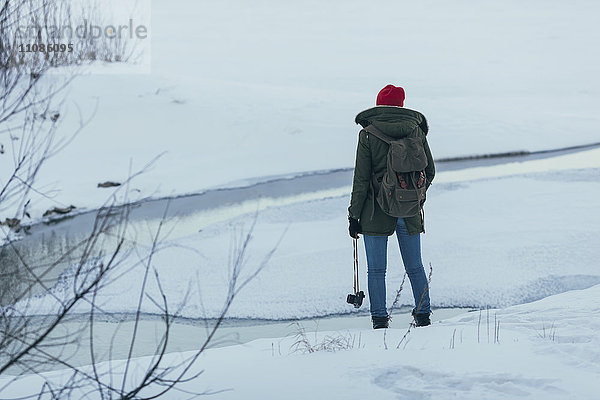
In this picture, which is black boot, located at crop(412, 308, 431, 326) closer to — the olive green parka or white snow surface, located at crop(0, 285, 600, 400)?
white snow surface, located at crop(0, 285, 600, 400)

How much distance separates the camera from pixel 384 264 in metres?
4.14

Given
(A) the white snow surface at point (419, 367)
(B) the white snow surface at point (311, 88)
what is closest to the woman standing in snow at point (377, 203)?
(A) the white snow surface at point (419, 367)

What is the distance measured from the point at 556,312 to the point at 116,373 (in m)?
2.52

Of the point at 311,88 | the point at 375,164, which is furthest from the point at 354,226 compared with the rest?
the point at 311,88

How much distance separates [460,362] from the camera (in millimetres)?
3260

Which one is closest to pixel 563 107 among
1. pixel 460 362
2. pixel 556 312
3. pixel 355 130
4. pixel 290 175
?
pixel 355 130

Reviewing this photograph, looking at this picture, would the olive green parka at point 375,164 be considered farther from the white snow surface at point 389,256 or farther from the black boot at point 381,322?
the white snow surface at point 389,256

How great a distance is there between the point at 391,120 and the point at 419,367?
4.55ft

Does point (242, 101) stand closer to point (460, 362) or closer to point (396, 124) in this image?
point (396, 124)

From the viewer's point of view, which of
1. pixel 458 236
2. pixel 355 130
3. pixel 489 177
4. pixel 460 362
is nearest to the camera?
pixel 460 362

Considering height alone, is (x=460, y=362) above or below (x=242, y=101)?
below

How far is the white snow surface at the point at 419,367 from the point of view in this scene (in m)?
2.97

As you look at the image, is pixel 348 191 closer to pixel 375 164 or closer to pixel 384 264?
pixel 384 264

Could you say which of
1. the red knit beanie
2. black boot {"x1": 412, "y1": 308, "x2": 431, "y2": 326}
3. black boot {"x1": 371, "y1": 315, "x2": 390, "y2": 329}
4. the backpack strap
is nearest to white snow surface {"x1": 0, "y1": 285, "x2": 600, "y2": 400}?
black boot {"x1": 371, "y1": 315, "x2": 390, "y2": 329}
